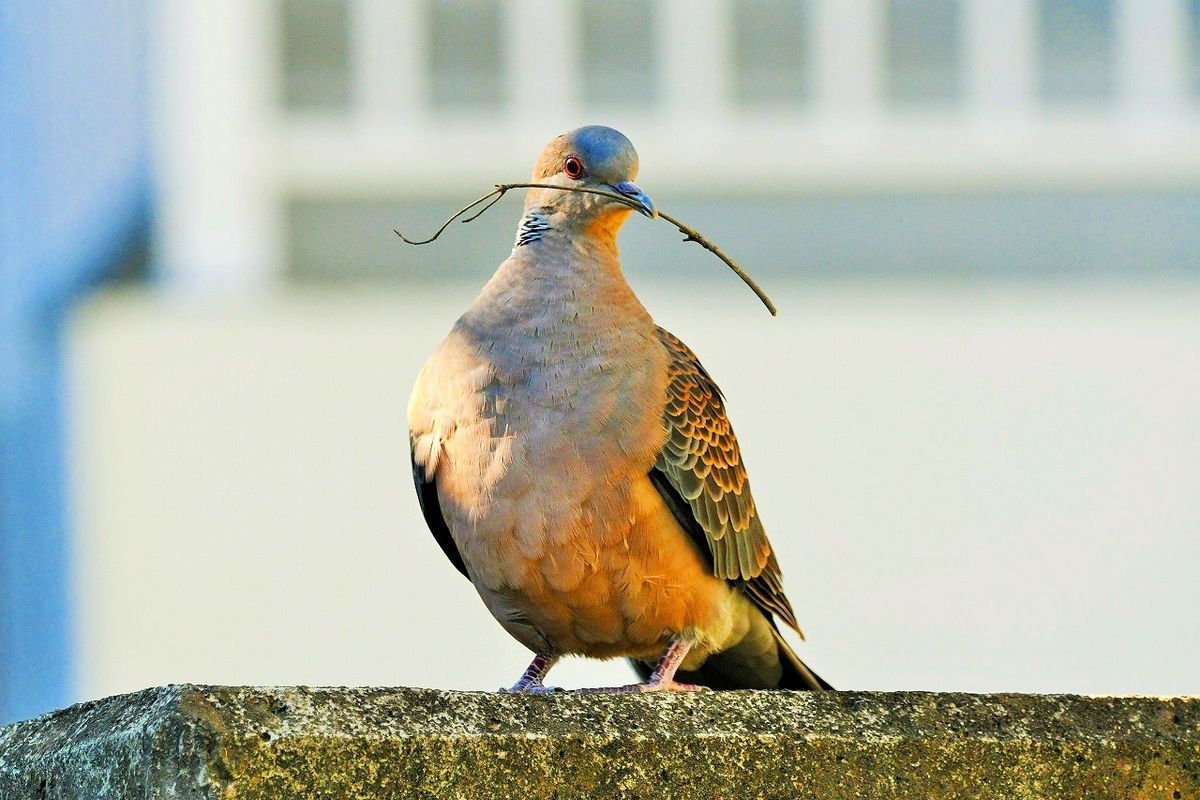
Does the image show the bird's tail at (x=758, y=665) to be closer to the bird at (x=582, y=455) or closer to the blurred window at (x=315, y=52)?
the bird at (x=582, y=455)

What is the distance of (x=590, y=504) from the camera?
3824 mm

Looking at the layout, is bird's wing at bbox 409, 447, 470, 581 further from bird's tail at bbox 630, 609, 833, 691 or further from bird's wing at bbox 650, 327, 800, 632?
bird's tail at bbox 630, 609, 833, 691

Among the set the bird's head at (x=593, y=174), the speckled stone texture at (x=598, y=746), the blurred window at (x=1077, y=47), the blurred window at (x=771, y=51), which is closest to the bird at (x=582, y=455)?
the bird's head at (x=593, y=174)

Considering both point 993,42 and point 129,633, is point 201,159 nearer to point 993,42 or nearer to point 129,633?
point 129,633

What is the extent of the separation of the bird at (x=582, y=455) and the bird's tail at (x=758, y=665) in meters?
0.10

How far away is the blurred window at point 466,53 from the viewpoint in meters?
12.3

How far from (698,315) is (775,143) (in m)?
1.42

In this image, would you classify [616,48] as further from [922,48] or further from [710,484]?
[710,484]

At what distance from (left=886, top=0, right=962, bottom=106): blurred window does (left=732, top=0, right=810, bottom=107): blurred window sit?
0.56m

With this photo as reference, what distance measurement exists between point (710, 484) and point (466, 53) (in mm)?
8673

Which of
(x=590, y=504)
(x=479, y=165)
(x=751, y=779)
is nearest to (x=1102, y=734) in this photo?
(x=751, y=779)

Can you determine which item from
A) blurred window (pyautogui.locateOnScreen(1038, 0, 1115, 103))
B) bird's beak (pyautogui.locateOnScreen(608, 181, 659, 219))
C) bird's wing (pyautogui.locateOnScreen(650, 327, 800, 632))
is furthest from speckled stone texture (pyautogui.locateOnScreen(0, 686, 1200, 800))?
blurred window (pyautogui.locateOnScreen(1038, 0, 1115, 103))

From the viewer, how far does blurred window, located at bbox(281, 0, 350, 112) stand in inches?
486

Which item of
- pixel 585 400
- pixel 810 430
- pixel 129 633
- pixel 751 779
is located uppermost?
pixel 585 400
